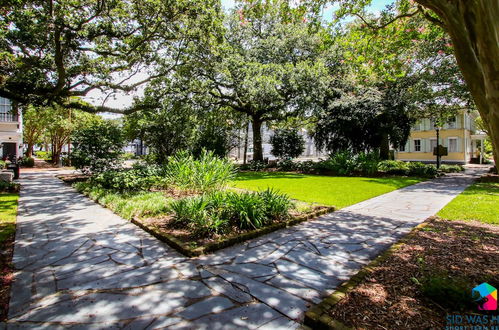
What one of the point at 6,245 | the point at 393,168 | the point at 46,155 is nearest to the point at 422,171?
the point at 393,168

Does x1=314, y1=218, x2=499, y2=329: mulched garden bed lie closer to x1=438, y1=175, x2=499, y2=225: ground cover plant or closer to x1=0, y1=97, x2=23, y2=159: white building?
x1=438, y1=175, x2=499, y2=225: ground cover plant

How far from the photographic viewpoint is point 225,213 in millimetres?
5387

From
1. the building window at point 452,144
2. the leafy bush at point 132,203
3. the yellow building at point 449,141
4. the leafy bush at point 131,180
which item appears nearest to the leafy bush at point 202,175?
the leafy bush at point 132,203

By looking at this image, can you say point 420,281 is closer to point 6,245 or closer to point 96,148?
point 6,245

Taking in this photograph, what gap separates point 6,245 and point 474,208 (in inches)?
420

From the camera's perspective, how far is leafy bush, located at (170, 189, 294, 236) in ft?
16.3

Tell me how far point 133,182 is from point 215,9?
7545 mm

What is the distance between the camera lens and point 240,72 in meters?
17.4

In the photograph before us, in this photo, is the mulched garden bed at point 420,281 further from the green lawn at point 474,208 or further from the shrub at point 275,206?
the shrub at point 275,206

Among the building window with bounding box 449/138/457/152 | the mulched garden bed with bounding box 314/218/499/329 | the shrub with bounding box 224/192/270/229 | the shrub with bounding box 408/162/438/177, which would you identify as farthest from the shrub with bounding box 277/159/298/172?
the building window with bounding box 449/138/457/152

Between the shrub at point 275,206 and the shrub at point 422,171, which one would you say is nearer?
the shrub at point 275,206

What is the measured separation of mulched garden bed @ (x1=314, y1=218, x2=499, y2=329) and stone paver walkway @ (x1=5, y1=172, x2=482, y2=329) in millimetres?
379

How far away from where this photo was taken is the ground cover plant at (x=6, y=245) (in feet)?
9.82

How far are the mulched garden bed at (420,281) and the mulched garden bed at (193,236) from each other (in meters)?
2.14
